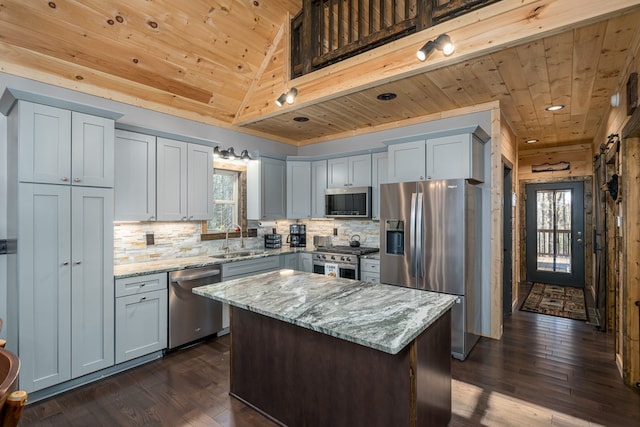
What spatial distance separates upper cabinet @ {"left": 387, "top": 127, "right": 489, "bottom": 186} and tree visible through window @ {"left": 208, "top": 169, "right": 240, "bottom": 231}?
237 cm

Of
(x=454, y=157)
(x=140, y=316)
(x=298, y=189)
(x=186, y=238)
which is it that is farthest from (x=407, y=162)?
(x=140, y=316)

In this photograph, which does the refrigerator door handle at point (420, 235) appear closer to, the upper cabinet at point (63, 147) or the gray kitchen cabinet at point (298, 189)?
the gray kitchen cabinet at point (298, 189)

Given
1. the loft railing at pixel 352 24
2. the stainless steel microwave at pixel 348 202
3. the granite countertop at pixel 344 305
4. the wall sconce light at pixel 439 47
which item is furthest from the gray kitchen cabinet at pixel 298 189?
the wall sconce light at pixel 439 47

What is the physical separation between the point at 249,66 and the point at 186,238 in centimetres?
234

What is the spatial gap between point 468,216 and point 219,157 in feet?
10.7

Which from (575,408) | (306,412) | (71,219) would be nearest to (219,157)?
(71,219)

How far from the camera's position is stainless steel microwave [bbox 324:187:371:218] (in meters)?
4.61

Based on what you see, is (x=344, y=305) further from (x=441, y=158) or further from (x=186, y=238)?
(x=186, y=238)

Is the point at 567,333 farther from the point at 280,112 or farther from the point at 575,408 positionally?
the point at 280,112

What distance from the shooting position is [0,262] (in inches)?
109

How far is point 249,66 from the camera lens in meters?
4.19

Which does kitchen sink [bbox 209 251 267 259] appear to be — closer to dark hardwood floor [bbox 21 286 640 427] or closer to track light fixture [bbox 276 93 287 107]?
dark hardwood floor [bbox 21 286 640 427]

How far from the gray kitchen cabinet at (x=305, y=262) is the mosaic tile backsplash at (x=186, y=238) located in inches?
23.7

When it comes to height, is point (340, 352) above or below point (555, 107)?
below
